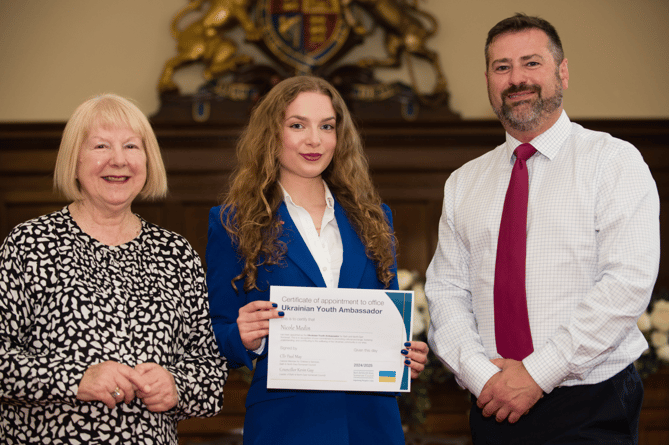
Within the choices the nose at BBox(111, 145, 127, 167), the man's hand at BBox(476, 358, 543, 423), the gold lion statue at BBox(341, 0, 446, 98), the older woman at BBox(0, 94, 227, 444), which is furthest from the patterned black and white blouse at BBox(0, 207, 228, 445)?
the gold lion statue at BBox(341, 0, 446, 98)

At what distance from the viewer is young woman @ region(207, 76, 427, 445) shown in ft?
5.82

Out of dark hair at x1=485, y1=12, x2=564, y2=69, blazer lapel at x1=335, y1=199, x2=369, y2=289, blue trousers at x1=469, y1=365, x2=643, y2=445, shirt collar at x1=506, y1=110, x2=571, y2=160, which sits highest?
dark hair at x1=485, y1=12, x2=564, y2=69

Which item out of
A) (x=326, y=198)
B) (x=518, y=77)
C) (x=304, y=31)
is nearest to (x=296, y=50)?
(x=304, y=31)

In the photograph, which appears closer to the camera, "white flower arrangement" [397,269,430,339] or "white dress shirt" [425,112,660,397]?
"white dress shirt" [425,112,660,397]

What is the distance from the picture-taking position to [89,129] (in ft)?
5.96

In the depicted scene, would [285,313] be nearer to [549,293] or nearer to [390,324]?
[390,324]

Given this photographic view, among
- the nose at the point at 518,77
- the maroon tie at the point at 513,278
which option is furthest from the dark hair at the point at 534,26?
the maroon tie at the point at 513,278

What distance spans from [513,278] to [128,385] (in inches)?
44.0

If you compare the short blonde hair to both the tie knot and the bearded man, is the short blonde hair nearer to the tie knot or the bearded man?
the bearded man

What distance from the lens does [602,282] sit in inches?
66.4

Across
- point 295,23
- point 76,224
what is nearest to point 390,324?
point 76,224

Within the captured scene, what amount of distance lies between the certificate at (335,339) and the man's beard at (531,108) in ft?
2.21

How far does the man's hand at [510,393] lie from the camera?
1701 millimetres

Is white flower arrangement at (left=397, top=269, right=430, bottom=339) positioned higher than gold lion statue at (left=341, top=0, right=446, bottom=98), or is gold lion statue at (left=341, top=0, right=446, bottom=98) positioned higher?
gold lion statue at (left=341, top=0, right=446, bottom=98)
